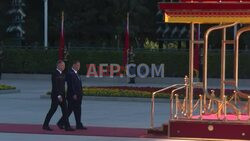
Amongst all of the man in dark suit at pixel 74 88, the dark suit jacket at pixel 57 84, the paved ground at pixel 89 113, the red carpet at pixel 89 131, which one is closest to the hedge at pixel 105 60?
the paved ground at pixel 89 113

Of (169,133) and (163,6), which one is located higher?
(163,6)

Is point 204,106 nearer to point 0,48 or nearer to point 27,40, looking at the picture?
point 0,48

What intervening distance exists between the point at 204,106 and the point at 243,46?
1639 inches

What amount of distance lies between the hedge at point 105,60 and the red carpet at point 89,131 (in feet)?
95.8

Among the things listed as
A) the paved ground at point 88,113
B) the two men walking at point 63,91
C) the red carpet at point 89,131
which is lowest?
the red carpet at point 89,131

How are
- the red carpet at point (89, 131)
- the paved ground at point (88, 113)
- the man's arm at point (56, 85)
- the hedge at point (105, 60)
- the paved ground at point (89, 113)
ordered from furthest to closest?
the hedge at point (105, 60) → the paved ground at point (89, 113) → the man's arm at point (56, 85) → the red carpet at point (89, 131) → the paved ground at point (88, 113)

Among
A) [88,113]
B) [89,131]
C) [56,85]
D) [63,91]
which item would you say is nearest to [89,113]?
[88,113]

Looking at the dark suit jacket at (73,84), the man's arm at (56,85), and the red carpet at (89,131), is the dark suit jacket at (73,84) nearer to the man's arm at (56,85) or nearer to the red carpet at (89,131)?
the man's arm at (56,85)

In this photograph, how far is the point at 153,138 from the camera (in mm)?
18203

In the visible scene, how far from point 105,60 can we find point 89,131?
107 ft

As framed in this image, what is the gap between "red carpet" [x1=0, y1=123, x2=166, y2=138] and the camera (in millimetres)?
18875

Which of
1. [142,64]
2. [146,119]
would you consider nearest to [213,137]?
[146,119]

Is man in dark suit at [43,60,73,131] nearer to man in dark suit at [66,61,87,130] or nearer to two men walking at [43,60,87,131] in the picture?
two men walking at [43,60,87,131]

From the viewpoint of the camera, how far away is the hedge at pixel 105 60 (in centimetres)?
4909
